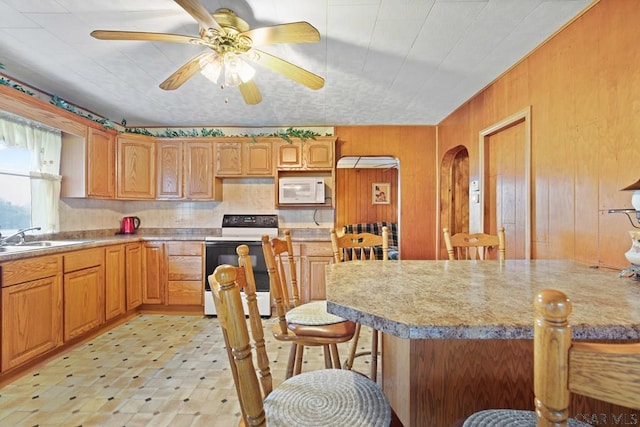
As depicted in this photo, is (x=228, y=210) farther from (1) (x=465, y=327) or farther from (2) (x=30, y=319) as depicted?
(1) (x=465, y=327)

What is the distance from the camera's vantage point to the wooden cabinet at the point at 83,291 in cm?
254

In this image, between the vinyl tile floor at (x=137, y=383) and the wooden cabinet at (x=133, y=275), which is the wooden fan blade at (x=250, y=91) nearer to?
the vinyl tile floor at (x=137, y=383)

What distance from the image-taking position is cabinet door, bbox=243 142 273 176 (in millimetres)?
3875

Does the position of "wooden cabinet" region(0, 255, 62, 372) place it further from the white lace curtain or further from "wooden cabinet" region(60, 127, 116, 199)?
"wooden cabinet" region(60, 127, 116, 199)

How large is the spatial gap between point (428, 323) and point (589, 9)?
211 centimetres

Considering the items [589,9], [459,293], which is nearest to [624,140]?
[589,9]

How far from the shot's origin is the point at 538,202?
2.11 meters

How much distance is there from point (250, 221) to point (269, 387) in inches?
128

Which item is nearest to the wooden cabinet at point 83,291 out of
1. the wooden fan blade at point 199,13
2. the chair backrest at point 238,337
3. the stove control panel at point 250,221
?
the stove control panel at point 250,221

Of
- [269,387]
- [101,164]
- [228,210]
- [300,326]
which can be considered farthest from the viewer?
[228,210]

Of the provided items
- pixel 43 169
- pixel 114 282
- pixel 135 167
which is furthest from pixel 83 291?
pixel 135 167

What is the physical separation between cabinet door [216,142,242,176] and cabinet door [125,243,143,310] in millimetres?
1278

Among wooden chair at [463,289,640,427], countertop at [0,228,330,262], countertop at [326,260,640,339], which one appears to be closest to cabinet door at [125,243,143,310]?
countertop at [0,228,330,262]

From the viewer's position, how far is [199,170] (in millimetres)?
3881
